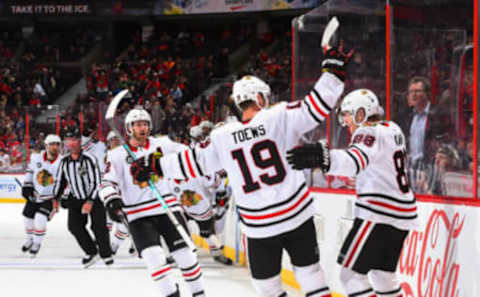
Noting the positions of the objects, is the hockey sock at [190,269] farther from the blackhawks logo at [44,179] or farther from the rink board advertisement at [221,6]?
the rink board advertisement at [221,6]

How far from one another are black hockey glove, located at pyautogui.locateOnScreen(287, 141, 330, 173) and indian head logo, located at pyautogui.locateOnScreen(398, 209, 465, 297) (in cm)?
103

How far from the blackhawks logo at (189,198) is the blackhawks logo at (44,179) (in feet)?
5.17

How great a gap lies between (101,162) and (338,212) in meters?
4.71

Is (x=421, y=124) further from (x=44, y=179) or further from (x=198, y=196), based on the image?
(x=44, y=179)

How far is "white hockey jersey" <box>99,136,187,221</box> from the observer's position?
4.71 m

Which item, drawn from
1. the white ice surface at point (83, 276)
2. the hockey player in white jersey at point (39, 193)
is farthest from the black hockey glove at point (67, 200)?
the white ice surface at point (83, 276)

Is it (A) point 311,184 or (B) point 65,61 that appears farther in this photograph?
(B) point 65,61

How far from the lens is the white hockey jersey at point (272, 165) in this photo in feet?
10.9

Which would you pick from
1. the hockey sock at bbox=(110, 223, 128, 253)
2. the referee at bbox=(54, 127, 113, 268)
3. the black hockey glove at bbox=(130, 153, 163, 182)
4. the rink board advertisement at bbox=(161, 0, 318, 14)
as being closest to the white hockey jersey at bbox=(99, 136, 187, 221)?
the black hockey glove at bbox=(130, 153, 163, 182)

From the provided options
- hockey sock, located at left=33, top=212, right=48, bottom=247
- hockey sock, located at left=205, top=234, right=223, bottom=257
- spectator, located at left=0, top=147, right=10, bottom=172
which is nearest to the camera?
hockey sock, located at left=205, top=234, right=223, bottom=257

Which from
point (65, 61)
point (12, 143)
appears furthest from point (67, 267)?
point (65, 61)

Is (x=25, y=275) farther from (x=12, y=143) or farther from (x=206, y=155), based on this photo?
(x=12, y=143)

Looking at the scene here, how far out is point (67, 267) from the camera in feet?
23.5

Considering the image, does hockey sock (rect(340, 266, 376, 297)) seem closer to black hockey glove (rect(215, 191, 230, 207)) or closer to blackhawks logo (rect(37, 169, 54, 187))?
black hockey glove (rect(215, 191, 230, 207))
